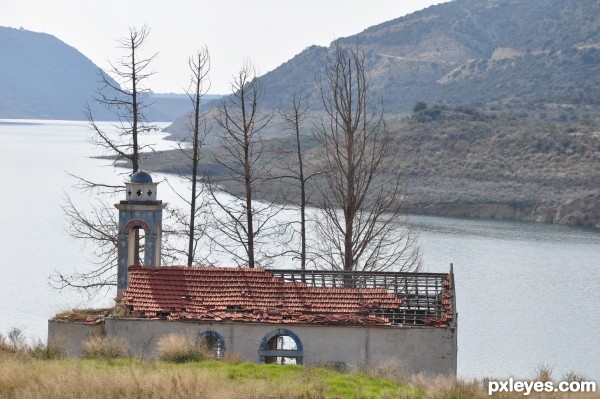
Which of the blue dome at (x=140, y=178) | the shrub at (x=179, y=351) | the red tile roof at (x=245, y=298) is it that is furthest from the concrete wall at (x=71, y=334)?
the blue dome at (x=140, y=178)

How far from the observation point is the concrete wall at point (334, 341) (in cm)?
2189

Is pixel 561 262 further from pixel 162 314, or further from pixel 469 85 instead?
pixel 469 85

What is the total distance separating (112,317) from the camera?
75.1 ft

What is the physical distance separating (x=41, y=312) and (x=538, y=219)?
54749mm

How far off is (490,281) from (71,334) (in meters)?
34.3

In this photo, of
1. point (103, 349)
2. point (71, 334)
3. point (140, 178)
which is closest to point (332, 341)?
point (103, 349)

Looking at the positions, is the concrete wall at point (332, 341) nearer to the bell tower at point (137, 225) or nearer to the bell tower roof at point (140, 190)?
the bell tower at point (137, 225)

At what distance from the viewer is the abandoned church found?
2203 cm

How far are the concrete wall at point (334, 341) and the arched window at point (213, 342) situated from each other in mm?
66

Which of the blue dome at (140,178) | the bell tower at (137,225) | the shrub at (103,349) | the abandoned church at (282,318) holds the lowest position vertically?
the shrub at (103,349)

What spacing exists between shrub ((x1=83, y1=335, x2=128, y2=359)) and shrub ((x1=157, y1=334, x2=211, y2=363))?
0.92m

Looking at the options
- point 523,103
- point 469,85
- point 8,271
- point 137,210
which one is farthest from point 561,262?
point 469,85

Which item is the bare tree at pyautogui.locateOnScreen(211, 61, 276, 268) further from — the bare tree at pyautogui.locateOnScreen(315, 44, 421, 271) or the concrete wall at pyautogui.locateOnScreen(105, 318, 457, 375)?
the concrete wall at pyautogui.locateOnScreen(105, 318, 457, 375)

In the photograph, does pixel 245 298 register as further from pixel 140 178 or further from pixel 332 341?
pixel 140 178
